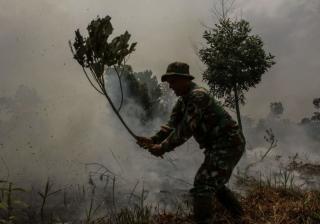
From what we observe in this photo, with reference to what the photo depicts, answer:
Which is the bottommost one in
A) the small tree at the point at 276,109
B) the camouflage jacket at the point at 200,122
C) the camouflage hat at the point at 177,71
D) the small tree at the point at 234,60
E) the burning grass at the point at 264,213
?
the burning grass at the point at 264,213

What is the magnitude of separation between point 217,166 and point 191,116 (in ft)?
1.82

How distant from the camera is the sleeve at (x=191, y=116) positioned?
4.24 m

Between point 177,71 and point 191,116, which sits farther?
point 177,71

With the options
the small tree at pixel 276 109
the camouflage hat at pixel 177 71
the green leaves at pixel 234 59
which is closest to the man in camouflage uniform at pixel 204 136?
the camouflage hat at pixel 177 71

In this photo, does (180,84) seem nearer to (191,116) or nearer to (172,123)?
(191,116)

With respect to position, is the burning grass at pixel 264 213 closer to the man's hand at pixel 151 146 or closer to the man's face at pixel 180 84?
the man's hand at pixel 151 146

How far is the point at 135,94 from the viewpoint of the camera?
23.9 m

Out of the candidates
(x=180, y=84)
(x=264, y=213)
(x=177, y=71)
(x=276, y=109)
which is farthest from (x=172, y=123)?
(x=276, y=109)

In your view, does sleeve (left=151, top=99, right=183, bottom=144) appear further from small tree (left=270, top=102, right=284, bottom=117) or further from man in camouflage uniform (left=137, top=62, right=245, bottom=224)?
small tree (left=270, top=102, right=284, bottom=117)

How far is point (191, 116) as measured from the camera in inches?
167

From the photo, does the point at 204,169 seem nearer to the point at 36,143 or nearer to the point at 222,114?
the point at 222,114

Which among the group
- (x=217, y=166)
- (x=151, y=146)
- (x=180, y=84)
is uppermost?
(x=180, y=84)

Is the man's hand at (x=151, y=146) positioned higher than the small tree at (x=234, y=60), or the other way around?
the small tree at (x=234, y=60)

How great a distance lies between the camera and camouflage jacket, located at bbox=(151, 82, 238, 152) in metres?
4.25
